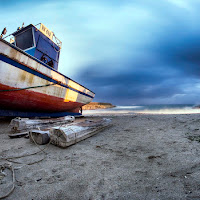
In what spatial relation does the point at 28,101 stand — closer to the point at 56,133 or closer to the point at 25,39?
the point at 56,133

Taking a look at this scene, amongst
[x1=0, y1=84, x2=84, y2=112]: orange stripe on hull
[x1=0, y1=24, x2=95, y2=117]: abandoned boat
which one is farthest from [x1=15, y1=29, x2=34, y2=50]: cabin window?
[x1=0, y1=84, x2=84, y2=112]: orange stripe on hull

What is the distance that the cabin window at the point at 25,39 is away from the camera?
290 inches

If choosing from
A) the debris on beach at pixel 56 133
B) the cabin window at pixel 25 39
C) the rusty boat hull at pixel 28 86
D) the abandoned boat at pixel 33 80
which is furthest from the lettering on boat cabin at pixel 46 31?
the debris on beach at pixel 56 133

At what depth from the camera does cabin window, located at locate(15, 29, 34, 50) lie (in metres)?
7.38

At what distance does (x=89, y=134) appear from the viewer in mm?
3789

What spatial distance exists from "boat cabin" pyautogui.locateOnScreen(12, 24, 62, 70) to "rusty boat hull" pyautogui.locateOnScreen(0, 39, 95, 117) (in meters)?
2.06

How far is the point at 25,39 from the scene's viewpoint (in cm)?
758

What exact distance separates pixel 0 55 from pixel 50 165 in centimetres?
439

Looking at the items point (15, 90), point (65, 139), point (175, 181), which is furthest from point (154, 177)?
point (15, 90)

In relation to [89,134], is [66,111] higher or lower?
higher

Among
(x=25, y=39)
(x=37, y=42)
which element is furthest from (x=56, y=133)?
(x=25, y=39)

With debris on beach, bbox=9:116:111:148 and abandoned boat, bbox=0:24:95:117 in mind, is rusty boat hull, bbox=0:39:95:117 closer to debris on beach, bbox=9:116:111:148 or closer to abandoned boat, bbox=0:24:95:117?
abandoned boat, bbox=0:24:95:117

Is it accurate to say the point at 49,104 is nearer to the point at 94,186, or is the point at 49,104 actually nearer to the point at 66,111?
the point at 66,111

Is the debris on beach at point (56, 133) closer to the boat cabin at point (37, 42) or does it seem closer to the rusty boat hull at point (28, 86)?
the rusty boat hull at point (28, 86)
